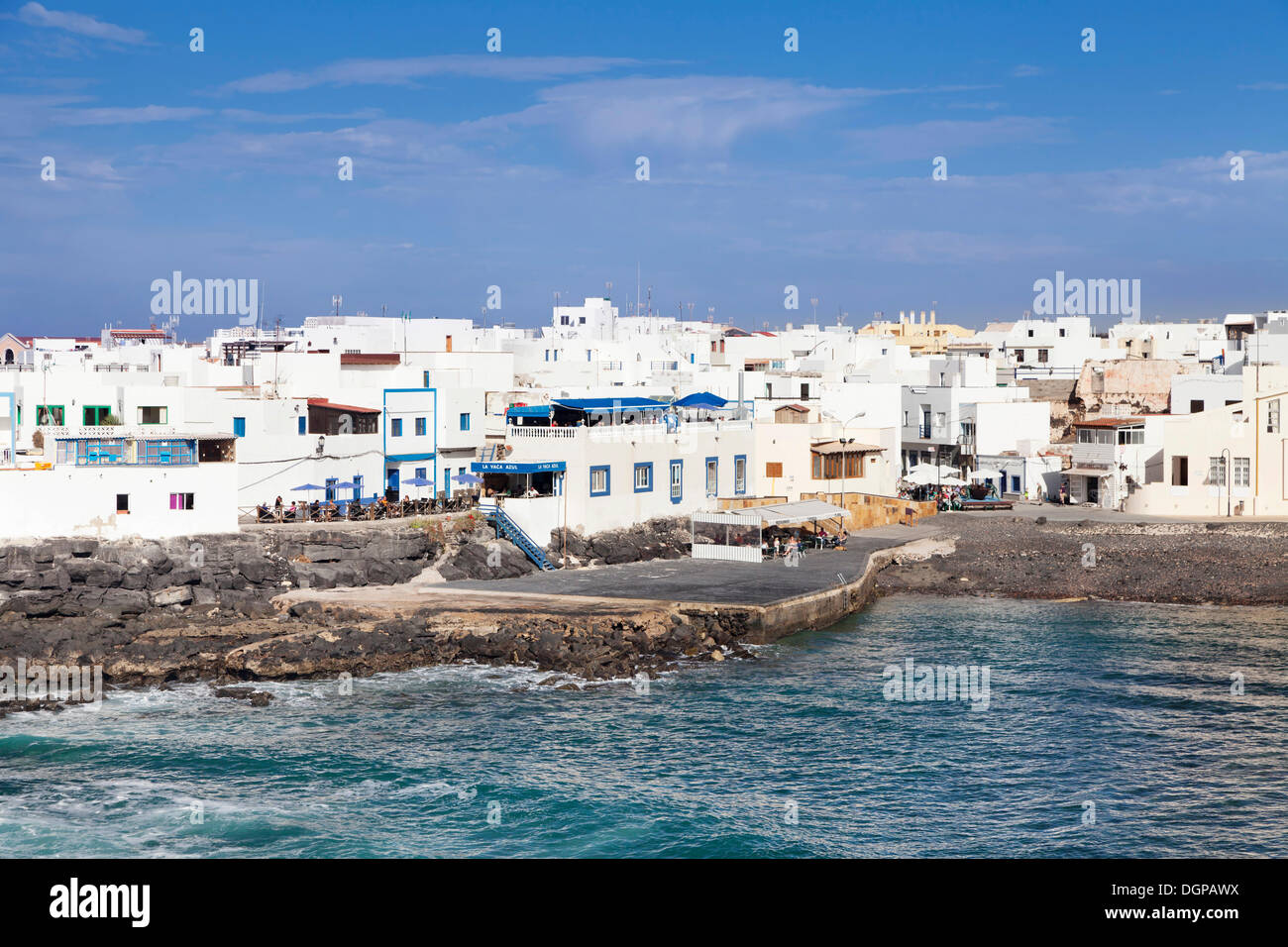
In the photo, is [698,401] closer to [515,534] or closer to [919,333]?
[515,534]

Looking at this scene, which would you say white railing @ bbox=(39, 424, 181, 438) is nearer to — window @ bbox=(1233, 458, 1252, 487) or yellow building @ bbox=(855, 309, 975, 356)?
window @ bbox=(1233, 458, 1252, 487)

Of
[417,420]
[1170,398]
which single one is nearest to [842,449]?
[417,420]

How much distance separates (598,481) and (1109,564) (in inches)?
604

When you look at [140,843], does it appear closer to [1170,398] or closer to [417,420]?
[417,420]

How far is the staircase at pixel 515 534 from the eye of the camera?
3519cm

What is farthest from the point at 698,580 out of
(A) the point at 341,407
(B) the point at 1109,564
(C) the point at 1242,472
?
(C) the point at 1242,472

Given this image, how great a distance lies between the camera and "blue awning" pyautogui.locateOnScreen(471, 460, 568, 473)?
119 ft

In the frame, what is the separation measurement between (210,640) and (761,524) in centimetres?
1690

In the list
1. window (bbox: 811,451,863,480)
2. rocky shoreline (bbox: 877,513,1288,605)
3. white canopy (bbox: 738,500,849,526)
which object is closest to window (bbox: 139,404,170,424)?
white canopy (bbox: 738,500,849,526)

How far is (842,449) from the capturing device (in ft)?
152

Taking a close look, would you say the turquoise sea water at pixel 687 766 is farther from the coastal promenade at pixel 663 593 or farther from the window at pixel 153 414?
the window at pixel 153 414

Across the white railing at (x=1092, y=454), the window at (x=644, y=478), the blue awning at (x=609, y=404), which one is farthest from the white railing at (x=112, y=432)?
the white railing at (x=1092, y=454)

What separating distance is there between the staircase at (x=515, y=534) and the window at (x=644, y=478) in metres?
4.65

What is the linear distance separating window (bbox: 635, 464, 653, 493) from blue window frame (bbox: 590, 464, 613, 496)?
120 centimetres
